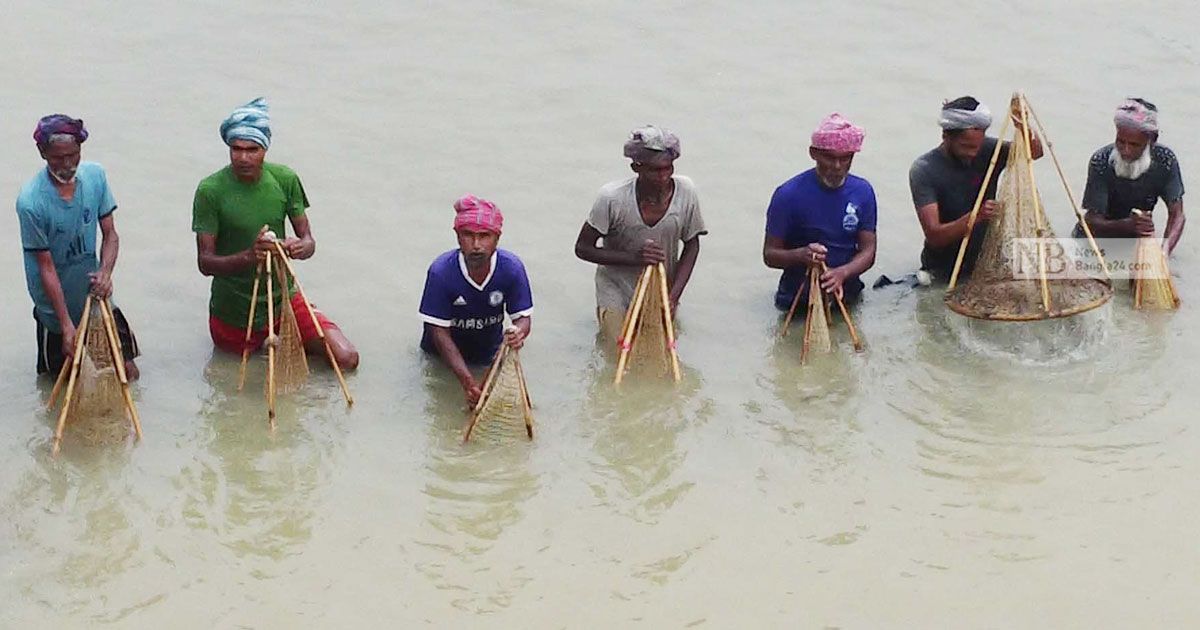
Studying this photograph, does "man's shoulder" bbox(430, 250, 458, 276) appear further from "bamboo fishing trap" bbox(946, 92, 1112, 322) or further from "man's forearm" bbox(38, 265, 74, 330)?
"bamboo fishing trap" bbox(946, 92, 1112, 322)

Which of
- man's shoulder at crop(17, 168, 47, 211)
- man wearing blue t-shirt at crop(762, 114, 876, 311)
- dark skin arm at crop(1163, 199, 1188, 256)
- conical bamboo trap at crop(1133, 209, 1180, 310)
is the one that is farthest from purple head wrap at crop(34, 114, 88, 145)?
dark skin arm at crop(1163, 199, 1188, 256)

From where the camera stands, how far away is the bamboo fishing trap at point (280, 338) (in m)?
6.85

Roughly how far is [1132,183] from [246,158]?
14.1 feet

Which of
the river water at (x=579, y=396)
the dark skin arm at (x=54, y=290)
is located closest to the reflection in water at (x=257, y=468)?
the river water at (x=579, y=396)

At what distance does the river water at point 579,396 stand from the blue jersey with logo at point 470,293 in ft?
1.51

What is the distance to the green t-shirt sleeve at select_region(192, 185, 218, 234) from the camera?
277 inches

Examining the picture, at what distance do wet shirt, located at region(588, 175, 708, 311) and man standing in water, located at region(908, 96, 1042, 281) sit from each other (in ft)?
3.74

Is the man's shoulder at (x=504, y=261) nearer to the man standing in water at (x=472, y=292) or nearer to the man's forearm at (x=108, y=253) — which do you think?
the man standing in water at (x=472, y=292)

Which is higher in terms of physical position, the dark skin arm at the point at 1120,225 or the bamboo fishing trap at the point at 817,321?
the dark skin arm at the point at 1120,225

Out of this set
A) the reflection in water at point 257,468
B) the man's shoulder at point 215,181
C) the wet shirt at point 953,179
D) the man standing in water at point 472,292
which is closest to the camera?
the reflection in water at point 257,468

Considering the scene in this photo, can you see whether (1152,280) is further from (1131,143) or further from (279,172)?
(279,172)

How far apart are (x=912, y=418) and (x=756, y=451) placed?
759mm

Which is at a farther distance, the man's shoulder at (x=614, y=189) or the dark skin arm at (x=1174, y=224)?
the dark skin arm at (x=1174, y=224)

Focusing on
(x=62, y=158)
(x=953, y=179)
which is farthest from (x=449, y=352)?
(x=953, y=179)
